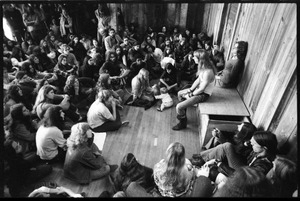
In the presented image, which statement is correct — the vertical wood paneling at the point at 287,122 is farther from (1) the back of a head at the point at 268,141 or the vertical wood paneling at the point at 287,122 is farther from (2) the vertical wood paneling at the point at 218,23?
(2) the vertical wood paneling at the point at 218,23


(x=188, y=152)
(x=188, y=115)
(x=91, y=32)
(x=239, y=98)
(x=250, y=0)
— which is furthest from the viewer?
(x=91, y=32)

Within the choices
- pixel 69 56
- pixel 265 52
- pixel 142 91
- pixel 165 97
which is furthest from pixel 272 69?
pixel 69 56

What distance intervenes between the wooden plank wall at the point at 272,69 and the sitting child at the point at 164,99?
40.7 inches

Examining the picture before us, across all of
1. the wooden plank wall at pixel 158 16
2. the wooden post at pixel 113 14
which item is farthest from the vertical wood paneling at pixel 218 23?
the wooden post at pixel 113 14

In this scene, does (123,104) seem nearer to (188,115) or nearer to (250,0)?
(188,115)

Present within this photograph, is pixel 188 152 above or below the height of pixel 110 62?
below

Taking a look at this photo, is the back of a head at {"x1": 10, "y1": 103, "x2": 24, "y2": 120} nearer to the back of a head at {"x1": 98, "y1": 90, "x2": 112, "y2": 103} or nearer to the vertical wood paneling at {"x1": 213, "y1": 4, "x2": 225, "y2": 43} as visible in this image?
the back of a head at {"x1": 98, "y1": 90, "x2": 112, "y2": 103}

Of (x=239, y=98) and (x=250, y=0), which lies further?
(x=239, y=98)

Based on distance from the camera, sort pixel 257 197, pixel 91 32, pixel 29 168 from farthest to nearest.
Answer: pixel 91 32
pixel 29 168
pixel 257 197

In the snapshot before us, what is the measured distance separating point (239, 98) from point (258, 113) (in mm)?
533

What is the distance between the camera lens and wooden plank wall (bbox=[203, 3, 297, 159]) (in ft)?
6.06

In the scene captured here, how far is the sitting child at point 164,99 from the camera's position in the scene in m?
3.32

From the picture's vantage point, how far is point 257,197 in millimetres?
1300

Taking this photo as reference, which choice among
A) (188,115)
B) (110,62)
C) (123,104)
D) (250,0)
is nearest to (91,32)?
(110,62)
